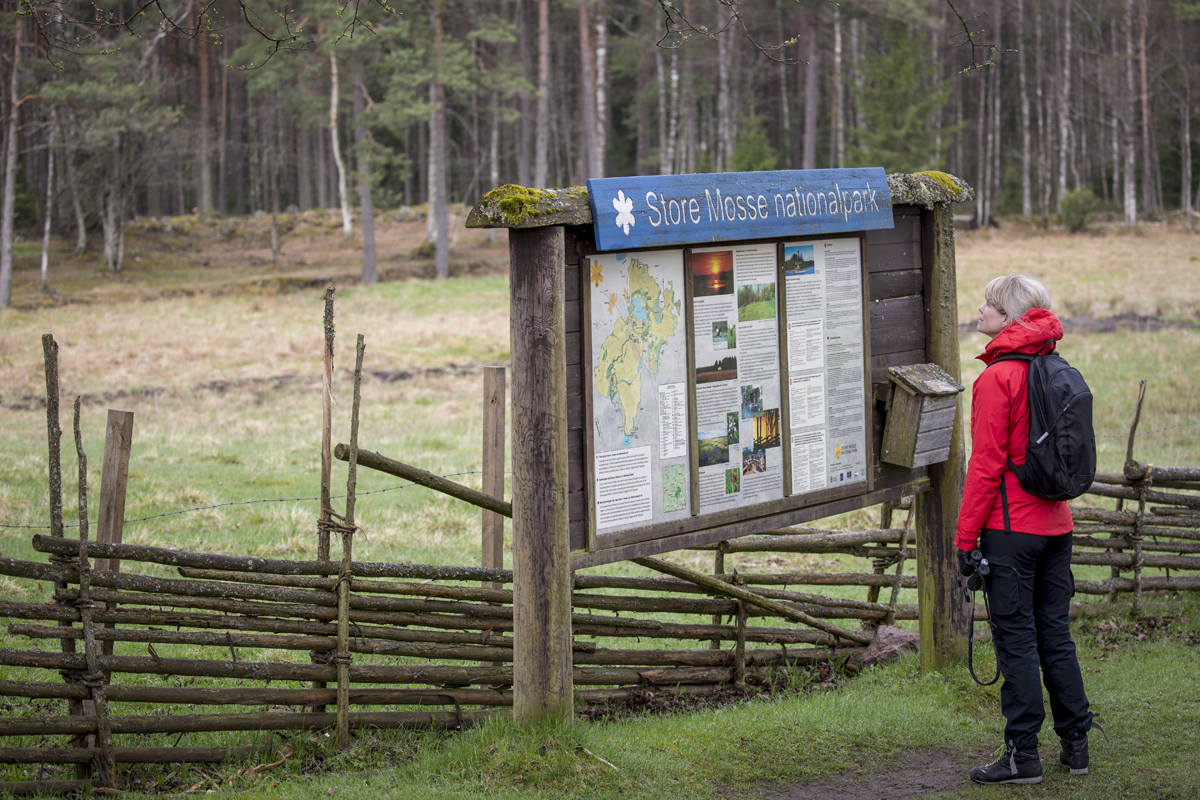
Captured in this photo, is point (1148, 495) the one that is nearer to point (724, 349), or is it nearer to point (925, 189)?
point (925, 189)

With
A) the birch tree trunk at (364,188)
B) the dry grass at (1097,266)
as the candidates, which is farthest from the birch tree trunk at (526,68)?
the dry grass at (1097,266)

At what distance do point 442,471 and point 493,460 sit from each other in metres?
5.47

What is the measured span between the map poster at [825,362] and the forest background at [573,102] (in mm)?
20376

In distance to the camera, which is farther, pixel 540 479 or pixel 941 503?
pixel 941 503

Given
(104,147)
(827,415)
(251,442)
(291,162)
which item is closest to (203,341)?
(251,442)

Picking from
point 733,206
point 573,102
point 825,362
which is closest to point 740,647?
point 825,362

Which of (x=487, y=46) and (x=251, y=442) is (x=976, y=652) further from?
(x=487, y=46)

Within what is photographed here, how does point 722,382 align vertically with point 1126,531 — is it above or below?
above

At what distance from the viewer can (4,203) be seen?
2936 centimetres

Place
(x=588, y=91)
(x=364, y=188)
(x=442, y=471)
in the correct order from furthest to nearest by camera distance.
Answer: (x=364, y=188) → (x=588, y=91) → (x=442, y=471)

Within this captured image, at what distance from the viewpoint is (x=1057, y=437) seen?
4027 mm

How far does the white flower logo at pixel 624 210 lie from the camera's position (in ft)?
12.8

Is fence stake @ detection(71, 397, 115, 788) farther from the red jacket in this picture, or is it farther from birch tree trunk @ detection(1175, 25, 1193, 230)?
birch tree trunk @ detection(1175, 25, 1193, 230)

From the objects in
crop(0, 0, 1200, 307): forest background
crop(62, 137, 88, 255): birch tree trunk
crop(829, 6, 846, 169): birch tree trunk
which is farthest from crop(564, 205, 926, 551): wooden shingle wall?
crop(829, 6, 846, 169): birch tree trunk
